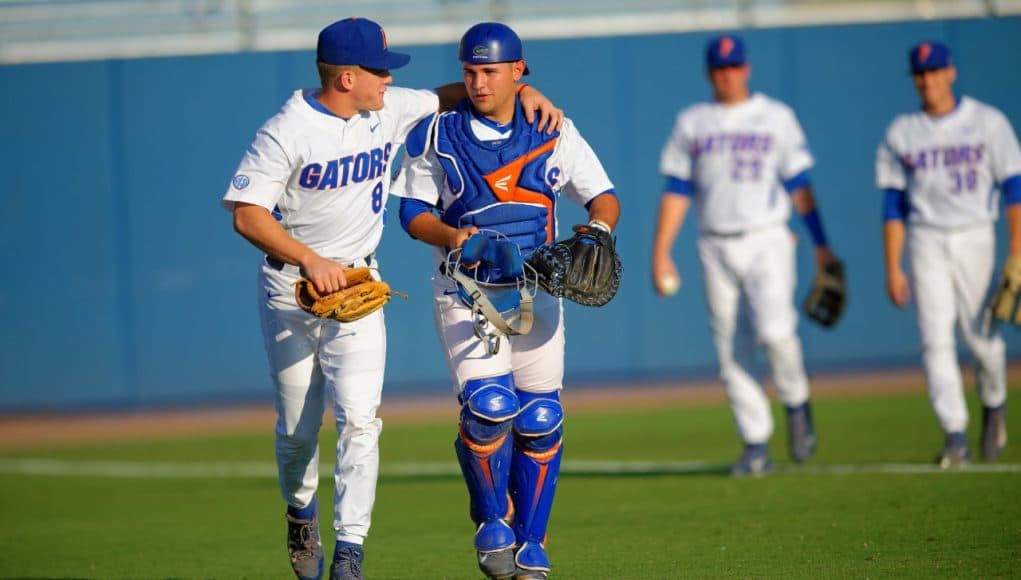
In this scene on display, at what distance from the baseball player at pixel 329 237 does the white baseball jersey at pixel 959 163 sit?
390 centimetres

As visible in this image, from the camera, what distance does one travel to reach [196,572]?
698 cm

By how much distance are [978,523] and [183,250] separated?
509 inches

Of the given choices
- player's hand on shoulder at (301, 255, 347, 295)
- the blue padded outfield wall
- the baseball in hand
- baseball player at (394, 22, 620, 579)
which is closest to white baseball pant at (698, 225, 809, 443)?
the baseball in hand

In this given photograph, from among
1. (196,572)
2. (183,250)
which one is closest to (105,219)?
(183,250)

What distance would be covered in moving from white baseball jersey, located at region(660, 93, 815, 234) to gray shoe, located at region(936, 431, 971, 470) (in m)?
1.88

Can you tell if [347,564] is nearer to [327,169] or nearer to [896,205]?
[327,169]

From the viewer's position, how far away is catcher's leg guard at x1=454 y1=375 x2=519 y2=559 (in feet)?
19.5

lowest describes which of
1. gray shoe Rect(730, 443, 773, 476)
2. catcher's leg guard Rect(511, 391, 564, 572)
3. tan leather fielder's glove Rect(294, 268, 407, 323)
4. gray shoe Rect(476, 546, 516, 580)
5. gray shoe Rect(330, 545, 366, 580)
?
gray shoe Rect(730, 443, 773, 476)

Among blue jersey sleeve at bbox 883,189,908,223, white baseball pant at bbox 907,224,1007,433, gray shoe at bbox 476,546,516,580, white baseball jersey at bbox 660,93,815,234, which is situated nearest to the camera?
gray shoe at bbox 476,546,516,580

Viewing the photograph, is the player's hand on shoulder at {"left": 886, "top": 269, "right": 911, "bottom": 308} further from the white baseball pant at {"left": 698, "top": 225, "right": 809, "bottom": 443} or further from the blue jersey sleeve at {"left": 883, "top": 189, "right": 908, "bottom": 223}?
the white baseball pant at {"left": 698, "top": 225, "right": 809, "bottom": 443}

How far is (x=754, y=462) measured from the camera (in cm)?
941

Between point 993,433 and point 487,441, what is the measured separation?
15.4 feet

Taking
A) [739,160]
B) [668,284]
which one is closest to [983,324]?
[739,160]

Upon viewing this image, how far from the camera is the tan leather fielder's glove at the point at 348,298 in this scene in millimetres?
5926
